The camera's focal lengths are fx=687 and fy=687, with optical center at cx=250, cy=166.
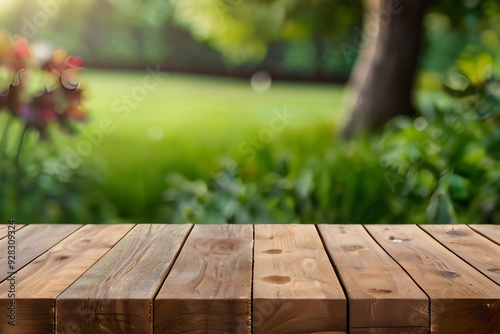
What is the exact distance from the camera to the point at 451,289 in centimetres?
124

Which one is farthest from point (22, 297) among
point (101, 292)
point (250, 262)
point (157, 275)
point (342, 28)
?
point (342, 28)

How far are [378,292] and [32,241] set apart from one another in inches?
36.2

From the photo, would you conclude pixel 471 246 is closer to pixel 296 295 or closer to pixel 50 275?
pixel 296 295

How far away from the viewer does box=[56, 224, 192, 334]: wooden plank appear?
1.18 m

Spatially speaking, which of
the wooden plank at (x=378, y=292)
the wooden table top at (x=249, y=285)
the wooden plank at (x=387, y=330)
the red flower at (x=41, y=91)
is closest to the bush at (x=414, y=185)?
the red flower at (x=41, y=91)

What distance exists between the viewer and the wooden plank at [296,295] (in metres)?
1.17

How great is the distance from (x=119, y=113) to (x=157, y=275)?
124 inches

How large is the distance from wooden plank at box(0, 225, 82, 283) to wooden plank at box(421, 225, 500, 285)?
3.14ft

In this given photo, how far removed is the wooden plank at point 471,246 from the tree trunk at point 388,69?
7.59 feet

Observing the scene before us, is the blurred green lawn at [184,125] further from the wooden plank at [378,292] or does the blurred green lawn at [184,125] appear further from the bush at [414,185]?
the wooden plank at [378,292]

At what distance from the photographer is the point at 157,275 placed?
4.41 feet

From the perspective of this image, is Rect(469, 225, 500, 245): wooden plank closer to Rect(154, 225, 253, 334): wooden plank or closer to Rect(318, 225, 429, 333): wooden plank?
Rect(318, 225, 429, 333): wooden plank

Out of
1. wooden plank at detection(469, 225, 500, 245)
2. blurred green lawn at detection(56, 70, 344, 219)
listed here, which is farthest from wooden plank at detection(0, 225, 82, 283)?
blurred green lawn at detection(56, 70, 344, 219)

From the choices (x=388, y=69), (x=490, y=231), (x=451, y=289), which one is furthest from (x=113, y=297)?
(x=388, y=69)
